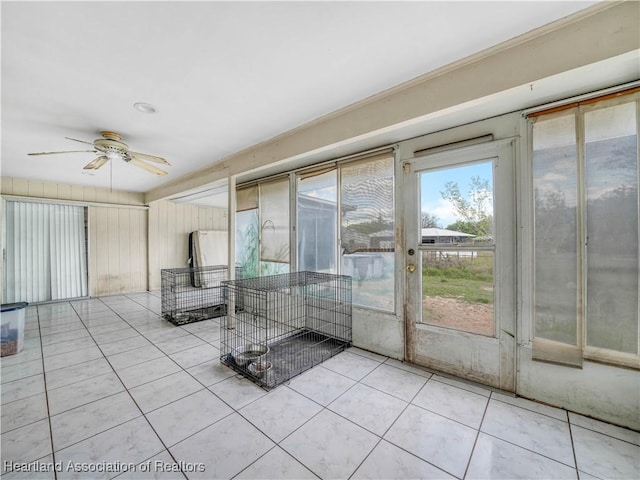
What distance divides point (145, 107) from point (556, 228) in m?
3.35

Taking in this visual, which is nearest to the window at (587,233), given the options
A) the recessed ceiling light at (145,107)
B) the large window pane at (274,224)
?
the large window pane at (274,224)

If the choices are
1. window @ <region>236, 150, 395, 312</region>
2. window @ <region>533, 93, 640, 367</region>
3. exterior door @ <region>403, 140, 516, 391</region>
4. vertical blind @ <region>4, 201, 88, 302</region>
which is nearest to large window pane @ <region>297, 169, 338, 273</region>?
window @ <region>236, 150, 395, 312</region>

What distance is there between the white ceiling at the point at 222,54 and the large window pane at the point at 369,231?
25.4 inches

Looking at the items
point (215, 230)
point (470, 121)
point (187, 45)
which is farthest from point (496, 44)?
point (215, 230)

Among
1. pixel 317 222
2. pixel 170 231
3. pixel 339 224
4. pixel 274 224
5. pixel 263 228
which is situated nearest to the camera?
pixel 339 224

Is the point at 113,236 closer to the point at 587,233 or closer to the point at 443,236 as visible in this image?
the point at 443,236

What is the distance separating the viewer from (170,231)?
20.8 ft

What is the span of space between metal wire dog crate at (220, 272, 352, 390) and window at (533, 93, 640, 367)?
1.82 metres

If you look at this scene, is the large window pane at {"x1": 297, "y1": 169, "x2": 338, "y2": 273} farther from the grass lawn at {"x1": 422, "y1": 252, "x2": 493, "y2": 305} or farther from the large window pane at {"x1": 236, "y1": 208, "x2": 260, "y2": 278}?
the grass lawn at {"x1": 422, "y1": 252, "x2": 493, "y2": 305}

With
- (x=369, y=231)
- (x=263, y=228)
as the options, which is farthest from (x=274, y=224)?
(x=369, y=231)

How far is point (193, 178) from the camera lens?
4.29 meters

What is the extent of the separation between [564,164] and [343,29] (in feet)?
5.97

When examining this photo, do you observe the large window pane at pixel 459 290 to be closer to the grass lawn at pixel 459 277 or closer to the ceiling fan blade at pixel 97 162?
the grass lawn at pixel 459 277

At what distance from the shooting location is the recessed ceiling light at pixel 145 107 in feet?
6.84
